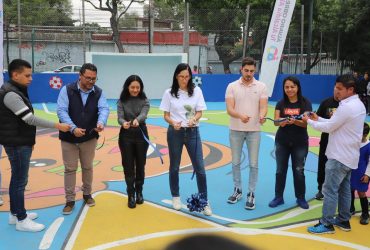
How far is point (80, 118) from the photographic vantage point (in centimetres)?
455

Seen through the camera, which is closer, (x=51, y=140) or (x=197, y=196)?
(x=197, y=196)

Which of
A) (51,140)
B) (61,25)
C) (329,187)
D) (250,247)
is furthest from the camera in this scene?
(61,25)

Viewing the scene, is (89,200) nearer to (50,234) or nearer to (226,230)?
(50,234)

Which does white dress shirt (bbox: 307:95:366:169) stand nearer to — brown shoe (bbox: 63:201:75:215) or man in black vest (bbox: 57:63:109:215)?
man in black vest (bbox: 57:63:109:215)

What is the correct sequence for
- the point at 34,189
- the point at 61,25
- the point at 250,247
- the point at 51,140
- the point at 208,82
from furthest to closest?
the point at 61,25
the point at 208,82
the point at 51,140
the point at 34,189
the point at 250,247

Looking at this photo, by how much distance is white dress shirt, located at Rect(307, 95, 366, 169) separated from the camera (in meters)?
3.86

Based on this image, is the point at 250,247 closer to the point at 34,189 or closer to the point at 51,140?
the point at 34,189

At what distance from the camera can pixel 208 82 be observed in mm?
16922

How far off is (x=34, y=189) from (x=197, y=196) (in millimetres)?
2469

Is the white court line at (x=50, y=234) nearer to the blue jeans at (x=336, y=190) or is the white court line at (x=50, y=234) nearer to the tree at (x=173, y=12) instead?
the blue jeans at (x=336, y=190)

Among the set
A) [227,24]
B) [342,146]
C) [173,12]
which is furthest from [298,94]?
[173,12]

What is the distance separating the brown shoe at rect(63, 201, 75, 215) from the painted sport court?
0.24 feet

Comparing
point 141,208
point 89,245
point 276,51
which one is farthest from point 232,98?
point 276,51

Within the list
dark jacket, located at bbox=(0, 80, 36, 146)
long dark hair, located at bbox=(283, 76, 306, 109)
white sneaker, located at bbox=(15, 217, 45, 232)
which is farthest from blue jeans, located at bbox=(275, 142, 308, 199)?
dark jacket, located at bbox=(0, 80, 36, 146)
